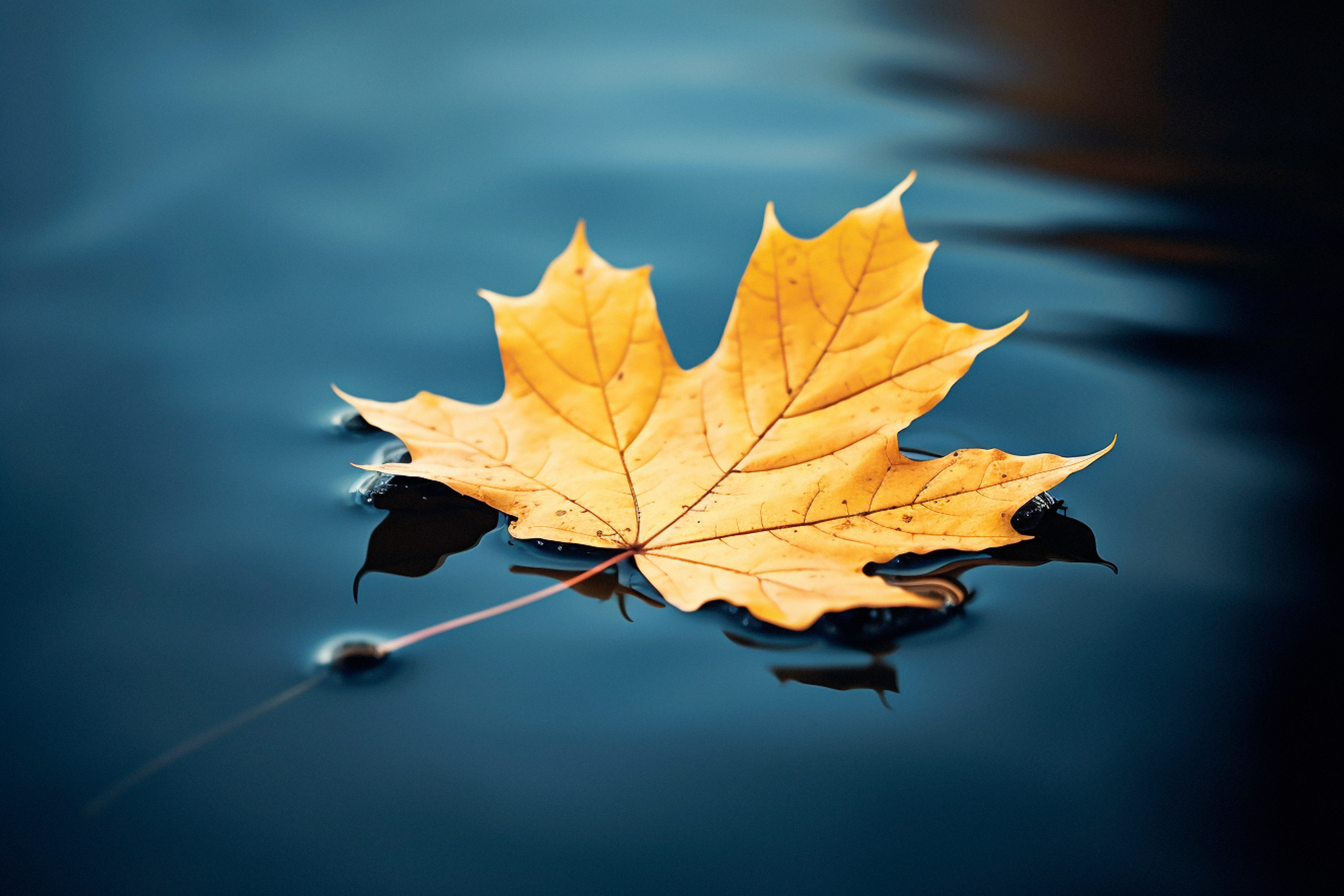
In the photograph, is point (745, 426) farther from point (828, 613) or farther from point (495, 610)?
point (495, 610)

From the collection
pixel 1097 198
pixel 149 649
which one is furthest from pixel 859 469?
pixel 1097 198

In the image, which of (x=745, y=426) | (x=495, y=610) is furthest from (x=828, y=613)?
A: (x=495, y=610)

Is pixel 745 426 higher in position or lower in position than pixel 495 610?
higher

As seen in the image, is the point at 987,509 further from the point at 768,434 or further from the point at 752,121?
the point at 752,121

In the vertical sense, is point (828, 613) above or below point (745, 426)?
below

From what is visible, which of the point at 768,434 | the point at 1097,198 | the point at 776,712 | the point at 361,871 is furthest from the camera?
the point at 1097,198
